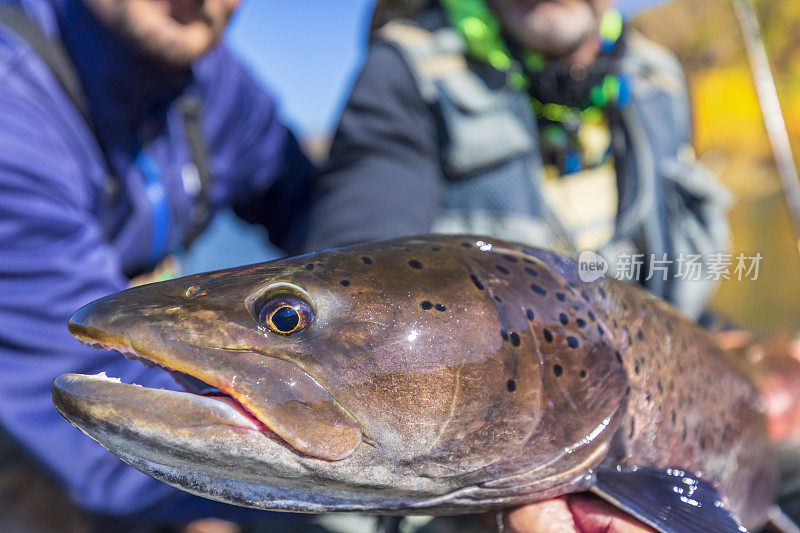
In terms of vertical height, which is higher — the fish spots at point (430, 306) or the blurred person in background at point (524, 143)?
the fish spots at point (430, 306)

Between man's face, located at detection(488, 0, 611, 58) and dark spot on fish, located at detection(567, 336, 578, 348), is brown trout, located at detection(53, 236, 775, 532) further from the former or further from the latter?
man's face, located at detection(488, 0, 611, 58)

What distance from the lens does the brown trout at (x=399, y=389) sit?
73 centimetres

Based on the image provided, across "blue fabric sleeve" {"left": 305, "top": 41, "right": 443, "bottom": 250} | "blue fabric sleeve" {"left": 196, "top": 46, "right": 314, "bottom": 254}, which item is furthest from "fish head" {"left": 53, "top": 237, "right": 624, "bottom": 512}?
"blue fabric sleeve" {"left": 196, "top": 46, "right": 314, "bottom": 254}

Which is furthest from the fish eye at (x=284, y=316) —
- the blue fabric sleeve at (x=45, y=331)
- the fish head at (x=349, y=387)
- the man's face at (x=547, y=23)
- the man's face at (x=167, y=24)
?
the man's face at (x=547, y=23)

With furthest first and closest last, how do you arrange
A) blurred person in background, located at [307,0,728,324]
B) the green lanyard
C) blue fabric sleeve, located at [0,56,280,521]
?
the green lanyard → blurred person in background, located at [307,0,728,324] → blue fabric sleeve, located at [0,56,280,521]

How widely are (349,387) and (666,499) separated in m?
0.71

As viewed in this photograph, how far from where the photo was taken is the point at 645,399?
1145mm

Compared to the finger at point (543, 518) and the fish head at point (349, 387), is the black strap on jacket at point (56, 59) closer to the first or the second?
the fish head at point (349, 387)

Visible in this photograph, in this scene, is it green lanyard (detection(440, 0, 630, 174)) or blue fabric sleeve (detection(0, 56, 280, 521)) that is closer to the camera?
blue fabric sleeve (detection(0, 56, 280, 521))

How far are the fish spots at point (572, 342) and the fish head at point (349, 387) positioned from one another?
0.04 ft

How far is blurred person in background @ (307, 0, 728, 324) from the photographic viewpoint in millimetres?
2018

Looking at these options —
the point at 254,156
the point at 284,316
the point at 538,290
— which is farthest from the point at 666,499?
the point at 254,156

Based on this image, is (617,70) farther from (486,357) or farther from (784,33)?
(784,33)

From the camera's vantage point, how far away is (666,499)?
104cm
